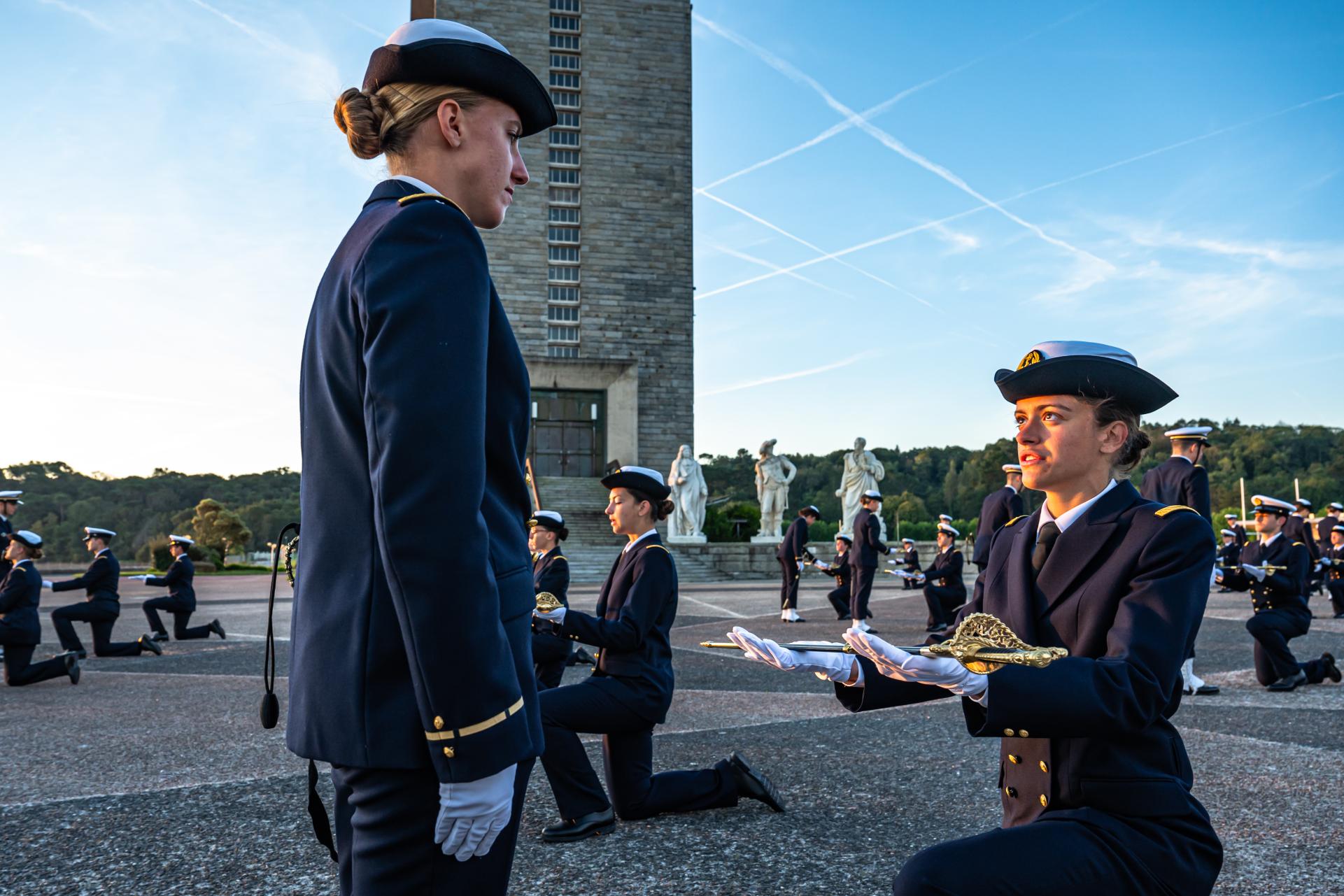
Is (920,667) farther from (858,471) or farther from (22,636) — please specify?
(858,471)

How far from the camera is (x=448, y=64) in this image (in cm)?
185

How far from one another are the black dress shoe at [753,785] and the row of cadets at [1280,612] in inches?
232

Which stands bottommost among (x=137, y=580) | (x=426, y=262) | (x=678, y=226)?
(x=137, y=580)

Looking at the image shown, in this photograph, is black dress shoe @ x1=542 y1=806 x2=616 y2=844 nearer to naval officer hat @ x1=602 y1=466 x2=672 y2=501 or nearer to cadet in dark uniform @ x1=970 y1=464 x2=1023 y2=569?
naval officer hat @ x1=602 y1=466 x2=672 y2=501

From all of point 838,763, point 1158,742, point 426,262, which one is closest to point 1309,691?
point 838,763

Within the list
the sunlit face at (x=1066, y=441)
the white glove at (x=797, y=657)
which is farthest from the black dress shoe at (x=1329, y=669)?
the white glove at (x=797, y=657)

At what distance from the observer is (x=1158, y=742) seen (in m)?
2.18

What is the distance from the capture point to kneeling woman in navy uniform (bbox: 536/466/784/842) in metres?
4.43

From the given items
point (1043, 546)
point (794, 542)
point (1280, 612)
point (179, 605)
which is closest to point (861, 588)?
point (794, 542)

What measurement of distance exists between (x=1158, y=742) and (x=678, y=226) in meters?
34.2

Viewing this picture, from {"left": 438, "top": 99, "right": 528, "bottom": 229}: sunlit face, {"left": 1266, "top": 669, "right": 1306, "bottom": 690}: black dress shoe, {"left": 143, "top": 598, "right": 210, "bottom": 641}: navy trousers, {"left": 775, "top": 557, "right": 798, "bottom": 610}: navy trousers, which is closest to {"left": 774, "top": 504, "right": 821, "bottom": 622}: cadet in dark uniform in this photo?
{"left": 775, "top": 557, "right": 798, "bottom": 610}: navy trousers

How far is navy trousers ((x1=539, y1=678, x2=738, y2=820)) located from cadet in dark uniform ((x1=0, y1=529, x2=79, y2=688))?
7.13 m

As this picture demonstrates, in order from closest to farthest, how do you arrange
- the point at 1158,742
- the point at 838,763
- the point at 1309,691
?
1. the point at 1158,742
2. the point at 838,763
3. the point at 1309,691

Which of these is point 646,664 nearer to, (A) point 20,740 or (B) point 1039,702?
(B) point 1039,702
